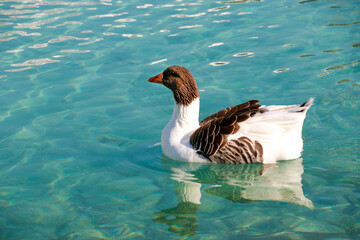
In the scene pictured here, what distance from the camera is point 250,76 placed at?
11.0 meters

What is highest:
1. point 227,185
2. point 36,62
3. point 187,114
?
point 36,62

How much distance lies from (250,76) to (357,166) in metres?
4.22

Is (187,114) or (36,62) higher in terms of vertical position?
(36,62)

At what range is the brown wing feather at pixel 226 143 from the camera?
7.66 meters

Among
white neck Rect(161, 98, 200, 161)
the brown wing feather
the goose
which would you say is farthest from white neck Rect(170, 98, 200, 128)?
the brown wing feather

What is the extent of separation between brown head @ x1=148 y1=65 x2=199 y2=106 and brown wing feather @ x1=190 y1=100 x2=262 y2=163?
0.58 meters

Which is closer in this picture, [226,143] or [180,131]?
[226,143]

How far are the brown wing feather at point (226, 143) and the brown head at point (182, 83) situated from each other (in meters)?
0.58

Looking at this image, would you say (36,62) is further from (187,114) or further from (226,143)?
(226,143)

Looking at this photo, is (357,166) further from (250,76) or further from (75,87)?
(75,87)

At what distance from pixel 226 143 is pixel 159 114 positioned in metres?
2.45

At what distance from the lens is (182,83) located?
793cm

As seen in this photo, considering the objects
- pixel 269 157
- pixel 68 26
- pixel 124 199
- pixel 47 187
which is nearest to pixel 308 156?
pixel 269 157

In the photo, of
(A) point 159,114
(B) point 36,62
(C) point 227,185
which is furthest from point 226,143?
(B) point 36,62
